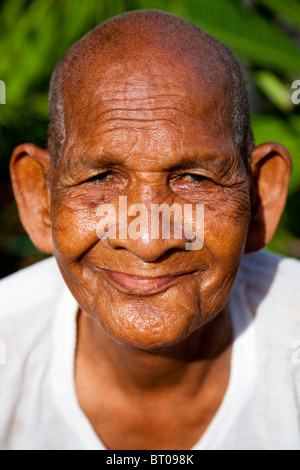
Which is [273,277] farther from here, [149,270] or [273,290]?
[149,270]

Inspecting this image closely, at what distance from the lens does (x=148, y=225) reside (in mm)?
1703

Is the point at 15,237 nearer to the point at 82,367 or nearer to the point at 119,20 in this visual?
the point at 82,367

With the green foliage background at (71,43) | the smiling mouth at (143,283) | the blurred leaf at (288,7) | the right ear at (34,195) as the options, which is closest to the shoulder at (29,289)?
the right ear at (34,195)

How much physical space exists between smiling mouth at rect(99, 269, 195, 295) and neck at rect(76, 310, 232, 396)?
1.44 ft

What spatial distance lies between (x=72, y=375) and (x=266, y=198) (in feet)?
3.40

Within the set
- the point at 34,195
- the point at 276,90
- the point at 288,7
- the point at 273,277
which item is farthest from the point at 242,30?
the point at 34,195

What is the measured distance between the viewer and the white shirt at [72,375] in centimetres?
231

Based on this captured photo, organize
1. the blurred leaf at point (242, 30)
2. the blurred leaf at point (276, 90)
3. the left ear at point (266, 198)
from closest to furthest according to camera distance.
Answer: the left ear at point (266, 198) < the blurred leaf at point (242, 30) < the blurred leaf at point (276, 90)

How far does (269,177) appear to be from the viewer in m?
2.22

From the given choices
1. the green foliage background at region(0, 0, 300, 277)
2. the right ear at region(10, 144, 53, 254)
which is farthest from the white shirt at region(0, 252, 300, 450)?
the green foliage background at region(0, 0, 300, 277)

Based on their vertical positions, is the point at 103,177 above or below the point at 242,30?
above

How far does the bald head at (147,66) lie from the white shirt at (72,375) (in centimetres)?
71

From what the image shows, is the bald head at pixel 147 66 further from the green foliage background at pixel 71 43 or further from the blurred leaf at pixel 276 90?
the blurred leaf at pixel 276 90

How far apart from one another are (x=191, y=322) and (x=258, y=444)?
2.60 ft
